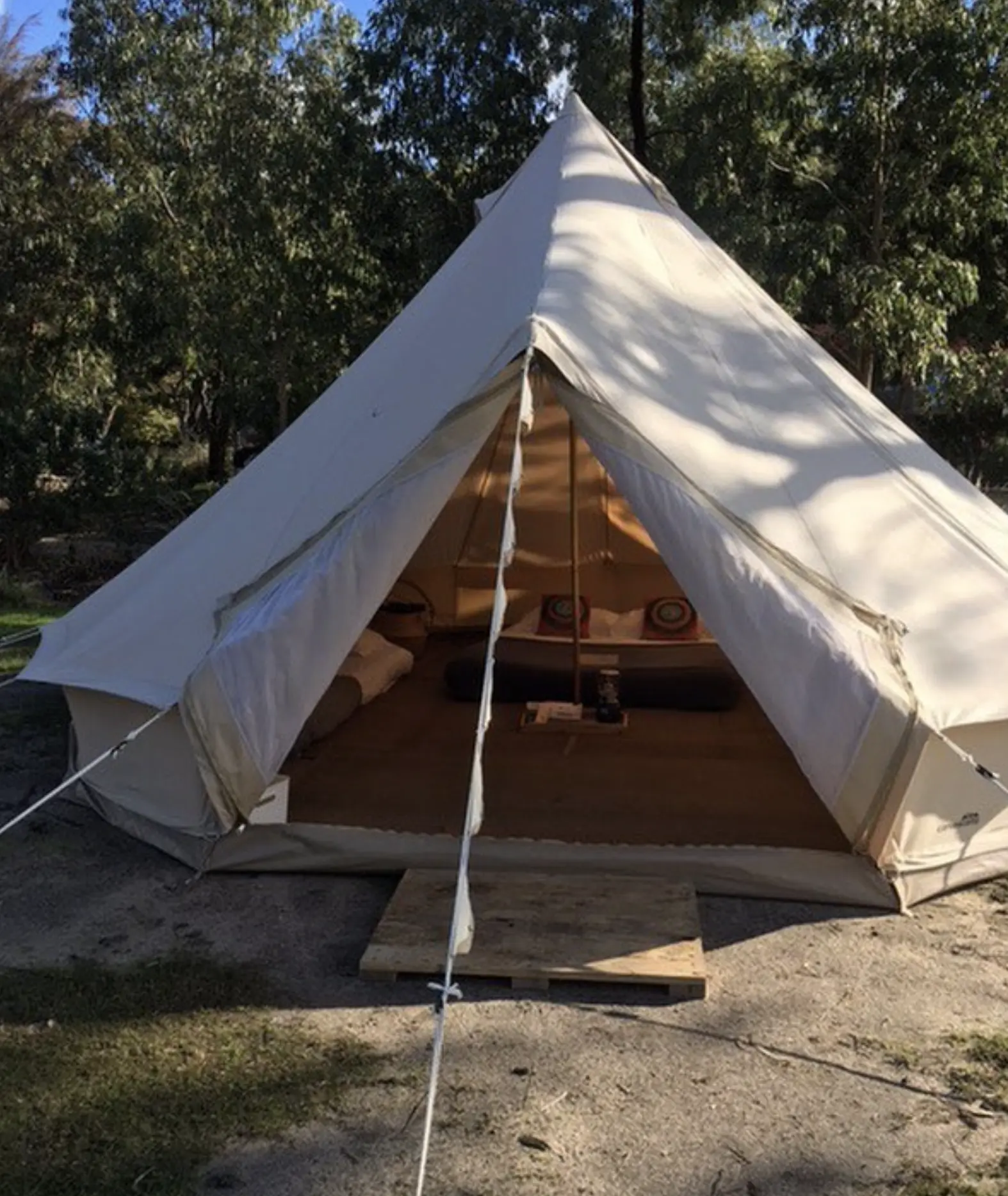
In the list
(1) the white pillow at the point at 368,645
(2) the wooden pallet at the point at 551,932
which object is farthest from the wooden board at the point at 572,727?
(2) the wooden pallet at the point at 551,932

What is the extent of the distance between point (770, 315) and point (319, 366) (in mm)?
7383

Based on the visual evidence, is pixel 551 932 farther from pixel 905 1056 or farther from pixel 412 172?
pixel 412 172

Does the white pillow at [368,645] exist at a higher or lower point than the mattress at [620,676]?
lower

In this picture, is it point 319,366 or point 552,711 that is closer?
point 552,711

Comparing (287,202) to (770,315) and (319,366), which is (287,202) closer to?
(319,366)

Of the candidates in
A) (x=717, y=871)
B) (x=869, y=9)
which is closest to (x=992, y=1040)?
(x=717, y=871)

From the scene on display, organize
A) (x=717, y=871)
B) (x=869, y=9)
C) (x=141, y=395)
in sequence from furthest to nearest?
(x=141, y=395), (x=869, y=9), (x=717, y=871)

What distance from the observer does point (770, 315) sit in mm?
4625

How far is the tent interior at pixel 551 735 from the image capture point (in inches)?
154

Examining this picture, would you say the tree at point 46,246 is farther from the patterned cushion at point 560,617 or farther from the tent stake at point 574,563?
the tent stake at point 574,563

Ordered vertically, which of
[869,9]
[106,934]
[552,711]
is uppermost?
[869,9]

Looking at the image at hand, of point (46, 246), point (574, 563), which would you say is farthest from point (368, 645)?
point (46, 246)

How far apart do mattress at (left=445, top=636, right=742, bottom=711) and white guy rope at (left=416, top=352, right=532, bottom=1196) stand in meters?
1.90

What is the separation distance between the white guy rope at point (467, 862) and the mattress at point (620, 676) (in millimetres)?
1899
